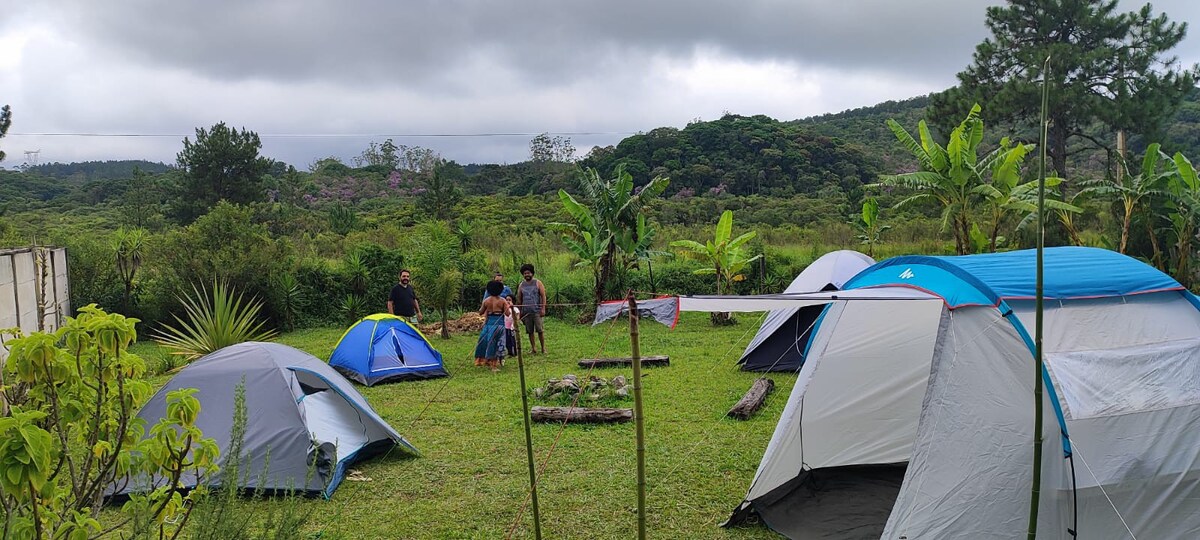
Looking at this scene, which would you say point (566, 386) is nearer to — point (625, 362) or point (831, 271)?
point (625, 362)

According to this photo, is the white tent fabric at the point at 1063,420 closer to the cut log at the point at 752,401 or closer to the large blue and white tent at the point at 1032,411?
the large blue and white tent at the point at 1032,411

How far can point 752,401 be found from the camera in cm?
763

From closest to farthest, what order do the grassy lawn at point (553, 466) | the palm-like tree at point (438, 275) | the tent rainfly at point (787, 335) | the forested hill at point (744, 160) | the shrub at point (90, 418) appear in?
1. the shrub at point (90, 418)
2. the grassy lawn at point (553, 466)
3. the tent rainfly at point (787, 335)
4. the palm-like tree at point (438, 275)
5. the forested hill at point (744, 160)

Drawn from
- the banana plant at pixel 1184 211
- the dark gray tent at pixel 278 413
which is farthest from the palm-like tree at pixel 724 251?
the dark gray tent at pixel 278 413

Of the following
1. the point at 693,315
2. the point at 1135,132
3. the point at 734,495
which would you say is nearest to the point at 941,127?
the point at 1135,132

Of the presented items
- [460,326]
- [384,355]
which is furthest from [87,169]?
[384,355]

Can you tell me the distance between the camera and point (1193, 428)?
411 cm

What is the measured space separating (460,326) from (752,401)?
24.6ft

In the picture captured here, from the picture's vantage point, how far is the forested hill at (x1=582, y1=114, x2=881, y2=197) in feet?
108

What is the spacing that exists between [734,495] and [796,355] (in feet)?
15.4

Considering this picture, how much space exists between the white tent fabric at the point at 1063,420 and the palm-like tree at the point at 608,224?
9.17 metres

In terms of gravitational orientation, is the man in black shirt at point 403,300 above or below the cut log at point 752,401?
above

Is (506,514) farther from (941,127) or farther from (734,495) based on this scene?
(941,127)

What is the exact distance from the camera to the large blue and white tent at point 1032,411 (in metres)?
3.98
